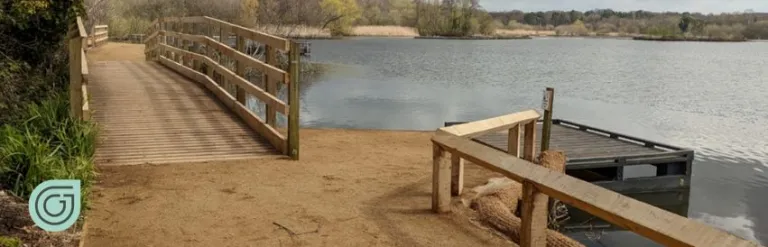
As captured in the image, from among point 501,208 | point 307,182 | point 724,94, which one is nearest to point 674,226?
point 501,208

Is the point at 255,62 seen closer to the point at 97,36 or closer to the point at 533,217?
the point at 533,217

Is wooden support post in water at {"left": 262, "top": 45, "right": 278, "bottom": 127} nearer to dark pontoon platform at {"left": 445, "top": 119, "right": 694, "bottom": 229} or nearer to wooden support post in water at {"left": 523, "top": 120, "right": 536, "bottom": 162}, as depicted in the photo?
wooden support post in water at {"left": 523, "top": 120, "right": 536, "bottom": 162}

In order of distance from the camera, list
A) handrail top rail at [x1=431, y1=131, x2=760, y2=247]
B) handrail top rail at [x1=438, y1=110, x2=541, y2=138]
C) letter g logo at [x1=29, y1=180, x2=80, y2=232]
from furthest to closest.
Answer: handrail top rail at [x1=438, y1=110, x2=541, y2=138]
handrail top rail at [x1=431, y1=131, x2=760, y2=247]
letter g logo at [x1=29, y1=180, x2=80, y2=232]

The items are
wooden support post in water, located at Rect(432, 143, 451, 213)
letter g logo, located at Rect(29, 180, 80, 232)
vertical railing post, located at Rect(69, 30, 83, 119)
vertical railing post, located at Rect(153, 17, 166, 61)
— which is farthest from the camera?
vertical railing post, located at Rect(153, 17, 166, 61)

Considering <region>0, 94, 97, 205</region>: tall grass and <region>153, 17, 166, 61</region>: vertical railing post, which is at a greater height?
<region>153, 17, 166, 61</region>: vertical railing post

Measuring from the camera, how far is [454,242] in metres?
4.92

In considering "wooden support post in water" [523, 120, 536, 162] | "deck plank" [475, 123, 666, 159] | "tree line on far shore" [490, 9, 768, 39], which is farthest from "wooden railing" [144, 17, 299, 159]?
"tree line on far shore" [490, 9, 768, 39]

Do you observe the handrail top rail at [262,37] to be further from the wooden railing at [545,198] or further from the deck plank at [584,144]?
the deck plank at [584,144]

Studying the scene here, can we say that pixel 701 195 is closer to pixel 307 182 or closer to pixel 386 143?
pixel 386 143

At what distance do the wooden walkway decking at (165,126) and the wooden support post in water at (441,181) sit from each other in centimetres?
265

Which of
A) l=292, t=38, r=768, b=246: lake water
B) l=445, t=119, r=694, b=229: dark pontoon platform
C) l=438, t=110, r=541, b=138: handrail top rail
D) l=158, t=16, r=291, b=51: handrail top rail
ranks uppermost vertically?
l=158, t=16, r=291, b=51: handrail top rail

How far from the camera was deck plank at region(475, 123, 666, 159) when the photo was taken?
443 inches

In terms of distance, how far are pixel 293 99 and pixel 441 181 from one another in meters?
2.43

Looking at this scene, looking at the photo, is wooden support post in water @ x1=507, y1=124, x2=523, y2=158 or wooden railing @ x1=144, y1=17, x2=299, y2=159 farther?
wooden support post in water @ x1=507, y1=124, x2=523, y2=158
